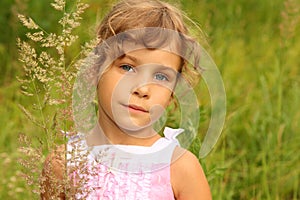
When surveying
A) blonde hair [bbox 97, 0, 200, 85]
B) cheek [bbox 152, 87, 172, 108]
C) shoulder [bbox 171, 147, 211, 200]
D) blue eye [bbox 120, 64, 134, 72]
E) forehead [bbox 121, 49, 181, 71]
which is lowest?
shoulder [bbox 171, 147, 211, 200]

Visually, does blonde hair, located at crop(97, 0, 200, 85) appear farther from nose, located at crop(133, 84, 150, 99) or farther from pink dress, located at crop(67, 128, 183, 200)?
pink dress, located at crop(67, 128, 183, 200)

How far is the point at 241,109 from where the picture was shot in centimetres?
373

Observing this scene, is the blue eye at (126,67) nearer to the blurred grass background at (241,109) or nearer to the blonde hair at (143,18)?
the blonde hair at (143,18)

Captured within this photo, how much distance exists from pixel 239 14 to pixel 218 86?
1.44 m

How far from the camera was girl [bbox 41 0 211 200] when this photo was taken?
2.11 metres

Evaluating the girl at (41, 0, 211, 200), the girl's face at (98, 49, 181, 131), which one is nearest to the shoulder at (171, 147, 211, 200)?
the girl at (41, 0, 211, 200)

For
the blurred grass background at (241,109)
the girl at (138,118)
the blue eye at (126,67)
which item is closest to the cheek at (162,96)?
the girl at (138,118)

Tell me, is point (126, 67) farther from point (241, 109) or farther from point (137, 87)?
point (241, 109)

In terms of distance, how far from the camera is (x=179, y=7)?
8.20 feet

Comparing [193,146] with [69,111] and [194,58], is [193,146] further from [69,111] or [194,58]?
[69,111]

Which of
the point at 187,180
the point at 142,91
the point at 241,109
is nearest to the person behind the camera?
the point at 142,91

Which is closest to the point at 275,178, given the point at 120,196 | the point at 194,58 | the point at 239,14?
the point at 194,58

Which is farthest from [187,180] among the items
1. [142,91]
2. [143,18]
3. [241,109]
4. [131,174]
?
[241,109]

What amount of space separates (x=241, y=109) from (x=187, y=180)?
1.62 meters
